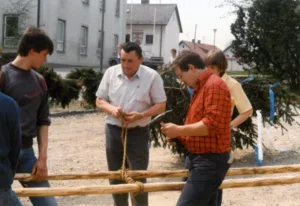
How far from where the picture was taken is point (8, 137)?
239cm

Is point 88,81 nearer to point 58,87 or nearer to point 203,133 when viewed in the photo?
point 58,87

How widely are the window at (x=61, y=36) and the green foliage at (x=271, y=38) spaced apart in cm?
1038

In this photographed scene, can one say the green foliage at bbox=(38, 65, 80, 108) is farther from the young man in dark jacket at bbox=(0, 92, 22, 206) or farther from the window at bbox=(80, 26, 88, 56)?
the window at bbox=(80, 26, 88, 56)

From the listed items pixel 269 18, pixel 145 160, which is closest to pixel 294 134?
pixel 145 160

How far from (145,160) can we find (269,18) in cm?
2155

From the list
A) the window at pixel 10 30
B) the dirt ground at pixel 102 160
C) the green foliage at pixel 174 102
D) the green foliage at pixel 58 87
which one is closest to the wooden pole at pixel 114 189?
the dirt ground at pixel 102 160

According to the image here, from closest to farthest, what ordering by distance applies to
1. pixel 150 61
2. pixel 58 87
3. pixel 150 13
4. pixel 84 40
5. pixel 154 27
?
pixel 58 87 → pixel 84 40 → pixel 150 61 → pixel 154 27 → pixel 150 13

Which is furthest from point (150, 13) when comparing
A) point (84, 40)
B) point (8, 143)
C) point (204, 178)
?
point (8, 143)

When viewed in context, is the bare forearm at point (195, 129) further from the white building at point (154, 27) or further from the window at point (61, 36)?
the white building at point (154, 27)

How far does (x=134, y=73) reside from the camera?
4336 mm

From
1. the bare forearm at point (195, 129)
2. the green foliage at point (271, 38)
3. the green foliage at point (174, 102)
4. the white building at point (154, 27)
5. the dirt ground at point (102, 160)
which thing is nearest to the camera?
the bare forearm at point (195, 129)

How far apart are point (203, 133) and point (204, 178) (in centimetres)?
30

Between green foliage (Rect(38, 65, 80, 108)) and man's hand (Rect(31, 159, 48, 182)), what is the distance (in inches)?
350

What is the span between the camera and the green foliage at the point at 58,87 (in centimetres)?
1210
